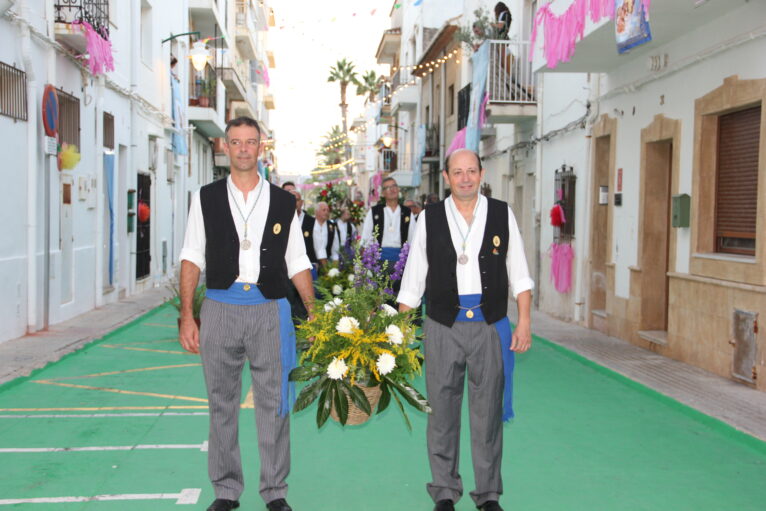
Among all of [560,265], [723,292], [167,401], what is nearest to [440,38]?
[560,265]

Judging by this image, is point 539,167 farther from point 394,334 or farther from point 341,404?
point 341,404

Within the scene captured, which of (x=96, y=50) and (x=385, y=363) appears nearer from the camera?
(x=385, y=363)

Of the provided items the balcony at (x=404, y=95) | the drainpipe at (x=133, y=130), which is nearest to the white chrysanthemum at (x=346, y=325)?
the drainpipe at (x=133, y=130)

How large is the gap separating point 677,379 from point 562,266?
5.40m

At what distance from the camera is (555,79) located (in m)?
14.7

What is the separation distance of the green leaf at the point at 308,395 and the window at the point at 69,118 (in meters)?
9.00

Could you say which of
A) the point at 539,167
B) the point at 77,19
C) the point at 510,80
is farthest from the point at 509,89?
the point at 77,19

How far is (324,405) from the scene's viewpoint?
441cm

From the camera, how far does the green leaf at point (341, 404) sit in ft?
14.4

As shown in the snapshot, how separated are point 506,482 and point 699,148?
17.6 ft

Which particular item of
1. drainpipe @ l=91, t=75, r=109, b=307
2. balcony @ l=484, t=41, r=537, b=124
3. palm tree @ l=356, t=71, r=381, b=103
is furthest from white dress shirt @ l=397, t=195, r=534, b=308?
palm tree @ l=356, t=71, r=381, b=103

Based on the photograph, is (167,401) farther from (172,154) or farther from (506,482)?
(172,154)

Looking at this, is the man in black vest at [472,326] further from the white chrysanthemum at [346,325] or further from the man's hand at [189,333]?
the man's hand at [189,333]

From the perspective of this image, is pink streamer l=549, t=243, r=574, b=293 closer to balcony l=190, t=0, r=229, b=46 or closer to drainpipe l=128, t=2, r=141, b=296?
drainpipe l=128, t=2, r=141, b=296
